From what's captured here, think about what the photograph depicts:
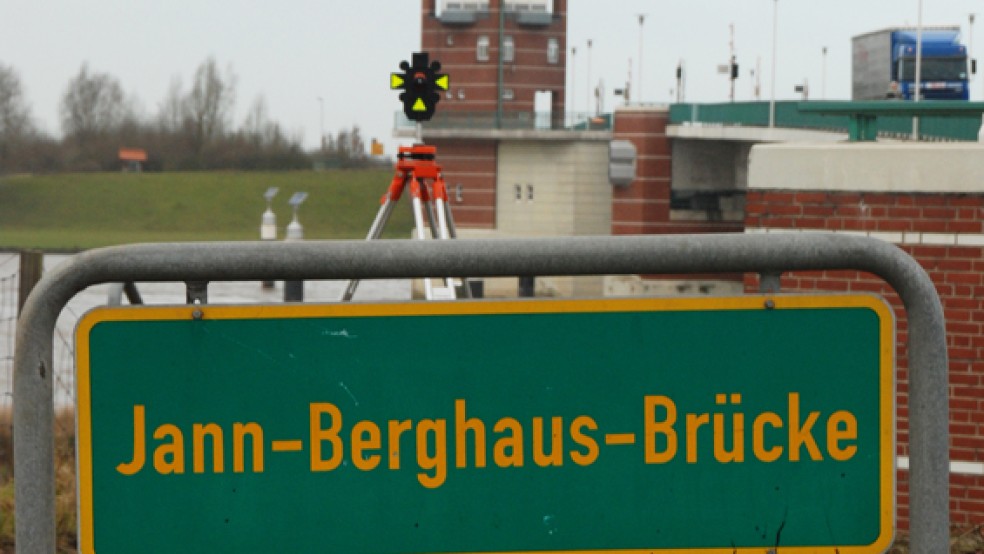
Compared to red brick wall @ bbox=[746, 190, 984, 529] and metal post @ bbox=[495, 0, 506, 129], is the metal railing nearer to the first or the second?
metal post @ bbox=[495, 0, 506, 129]

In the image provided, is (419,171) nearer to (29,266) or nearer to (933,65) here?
(29,266)

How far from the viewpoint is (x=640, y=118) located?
66938 mm

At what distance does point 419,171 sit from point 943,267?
5210 mm

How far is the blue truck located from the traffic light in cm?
3616

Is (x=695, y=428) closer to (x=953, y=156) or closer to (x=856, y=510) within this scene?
(x=856, y=510)

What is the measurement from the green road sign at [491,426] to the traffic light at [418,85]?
12.8 metres

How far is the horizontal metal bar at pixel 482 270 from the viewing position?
1969 mm

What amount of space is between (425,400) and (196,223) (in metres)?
110

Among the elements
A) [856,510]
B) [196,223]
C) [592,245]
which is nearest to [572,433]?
[592,245]

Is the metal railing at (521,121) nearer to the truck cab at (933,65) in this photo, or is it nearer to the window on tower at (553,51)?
the window on tower at (553,51)

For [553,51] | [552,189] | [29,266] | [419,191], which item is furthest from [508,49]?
[29,266]

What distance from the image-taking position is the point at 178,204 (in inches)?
4466

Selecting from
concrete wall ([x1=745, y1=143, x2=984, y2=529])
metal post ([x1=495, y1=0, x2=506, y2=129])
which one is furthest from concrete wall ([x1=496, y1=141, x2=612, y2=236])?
concrete wall ([x1=745, y1=143, x2=984, y2=529])

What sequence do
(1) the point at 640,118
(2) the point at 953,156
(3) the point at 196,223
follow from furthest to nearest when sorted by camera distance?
(3) the point at 196,223 → (1) the point at 640,118 → (2) the point at 953,156
